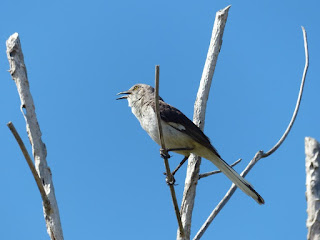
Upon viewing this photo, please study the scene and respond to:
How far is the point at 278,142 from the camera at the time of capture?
539cm

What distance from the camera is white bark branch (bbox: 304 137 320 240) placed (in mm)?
2855

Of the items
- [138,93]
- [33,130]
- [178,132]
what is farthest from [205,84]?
[33,130]

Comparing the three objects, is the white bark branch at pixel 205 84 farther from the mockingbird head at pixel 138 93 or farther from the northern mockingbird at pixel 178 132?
the mockingbird head at pixel 138 93

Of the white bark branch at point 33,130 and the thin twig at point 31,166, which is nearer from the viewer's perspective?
the thin twig at point 31,166

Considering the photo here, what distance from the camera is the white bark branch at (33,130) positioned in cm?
428

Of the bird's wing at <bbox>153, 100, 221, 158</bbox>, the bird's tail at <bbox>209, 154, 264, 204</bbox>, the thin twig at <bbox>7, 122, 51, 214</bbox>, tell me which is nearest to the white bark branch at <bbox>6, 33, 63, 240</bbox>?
the thin twig at <bbox>7, 122, 51, 214</bbox>

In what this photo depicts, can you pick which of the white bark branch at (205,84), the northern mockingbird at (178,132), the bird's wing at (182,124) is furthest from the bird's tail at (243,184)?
the bird's wing at (182,124)

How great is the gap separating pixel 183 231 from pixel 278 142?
4.39 ft

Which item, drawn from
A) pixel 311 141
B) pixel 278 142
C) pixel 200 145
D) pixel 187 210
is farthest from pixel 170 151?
pixel 311 141

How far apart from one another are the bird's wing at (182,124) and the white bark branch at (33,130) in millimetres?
2413

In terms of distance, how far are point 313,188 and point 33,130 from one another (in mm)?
2584

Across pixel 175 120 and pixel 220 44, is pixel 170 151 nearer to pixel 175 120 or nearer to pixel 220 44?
pixel 175 120

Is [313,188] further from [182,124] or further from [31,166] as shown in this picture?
[182,124]

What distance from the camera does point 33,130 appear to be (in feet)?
15.0
